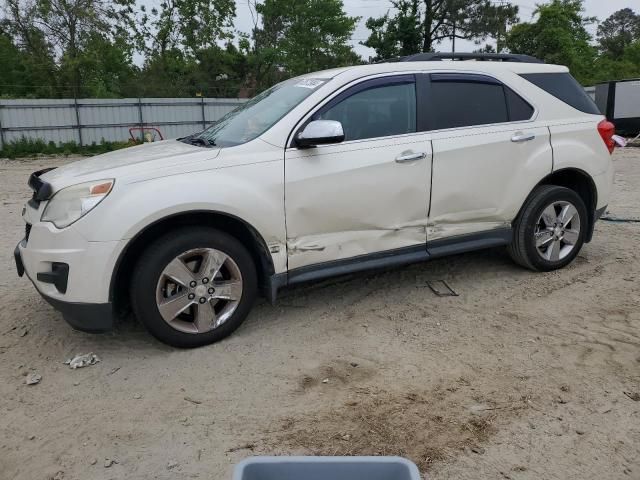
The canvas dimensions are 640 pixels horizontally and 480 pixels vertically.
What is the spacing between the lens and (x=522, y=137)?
179 inches

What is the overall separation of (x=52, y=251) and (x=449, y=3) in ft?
135

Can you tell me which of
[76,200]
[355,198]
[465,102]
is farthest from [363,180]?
[76,200]

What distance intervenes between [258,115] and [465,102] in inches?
64.1

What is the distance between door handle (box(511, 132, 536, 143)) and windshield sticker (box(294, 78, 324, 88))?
5.37 ft

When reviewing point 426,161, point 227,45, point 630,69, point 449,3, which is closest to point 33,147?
point 227,45

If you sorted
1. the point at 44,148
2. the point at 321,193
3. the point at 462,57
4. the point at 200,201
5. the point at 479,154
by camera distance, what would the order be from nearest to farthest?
the point at 200,201
the point at 321,193
the point at 479,154
the point at 462,57
the point at 44,148

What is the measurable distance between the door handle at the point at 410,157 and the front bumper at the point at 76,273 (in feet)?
6.53

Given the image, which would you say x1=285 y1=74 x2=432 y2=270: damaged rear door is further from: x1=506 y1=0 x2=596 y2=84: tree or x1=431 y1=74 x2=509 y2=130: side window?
x1=506 y1=0 x2=596 y2=84: tree

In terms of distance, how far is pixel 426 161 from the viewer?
4152 millimetres

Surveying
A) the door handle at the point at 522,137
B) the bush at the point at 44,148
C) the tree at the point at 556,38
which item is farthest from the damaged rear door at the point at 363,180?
the tree at the point at 556,38

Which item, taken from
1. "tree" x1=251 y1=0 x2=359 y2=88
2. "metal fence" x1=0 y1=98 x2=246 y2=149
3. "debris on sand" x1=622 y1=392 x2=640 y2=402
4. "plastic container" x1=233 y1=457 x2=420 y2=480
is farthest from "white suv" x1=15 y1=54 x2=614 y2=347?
"tree" x1=251 y1=0 x2=359 y2=88

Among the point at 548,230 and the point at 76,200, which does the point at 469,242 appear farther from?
the point at 76,200

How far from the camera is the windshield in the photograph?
3.97 m

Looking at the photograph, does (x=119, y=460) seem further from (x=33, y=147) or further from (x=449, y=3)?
(x=449, y=3)
